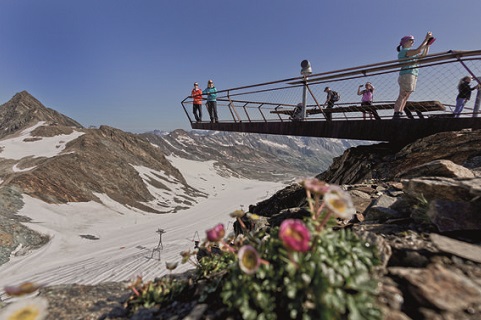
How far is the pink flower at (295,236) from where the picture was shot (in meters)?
1.61

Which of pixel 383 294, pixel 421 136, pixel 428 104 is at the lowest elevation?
pixel 383 294

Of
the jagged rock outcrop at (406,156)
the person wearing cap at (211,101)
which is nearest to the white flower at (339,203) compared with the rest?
the jagged rock outcrop at (406,156)

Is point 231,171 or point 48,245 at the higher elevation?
point 231,171

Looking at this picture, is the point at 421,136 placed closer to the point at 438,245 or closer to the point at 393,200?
the point at 393,200

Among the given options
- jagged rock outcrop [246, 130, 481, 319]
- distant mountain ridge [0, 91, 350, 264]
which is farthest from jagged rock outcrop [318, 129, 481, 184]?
distant mountain ridge [0, 91, 350, 264]

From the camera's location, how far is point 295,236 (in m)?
1.69

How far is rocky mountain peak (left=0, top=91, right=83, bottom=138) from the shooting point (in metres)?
80.1

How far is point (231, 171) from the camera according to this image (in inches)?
6152

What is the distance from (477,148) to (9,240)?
1352 inches

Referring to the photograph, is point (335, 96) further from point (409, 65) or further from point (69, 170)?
point (69, 170)

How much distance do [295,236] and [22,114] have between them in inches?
4482

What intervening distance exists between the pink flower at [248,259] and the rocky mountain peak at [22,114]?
98993 millimetres

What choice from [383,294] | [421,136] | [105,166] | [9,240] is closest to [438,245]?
[383,294]

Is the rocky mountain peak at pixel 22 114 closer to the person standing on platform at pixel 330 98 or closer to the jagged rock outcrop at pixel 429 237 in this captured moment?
the person standing on platform at pixel 330 98
